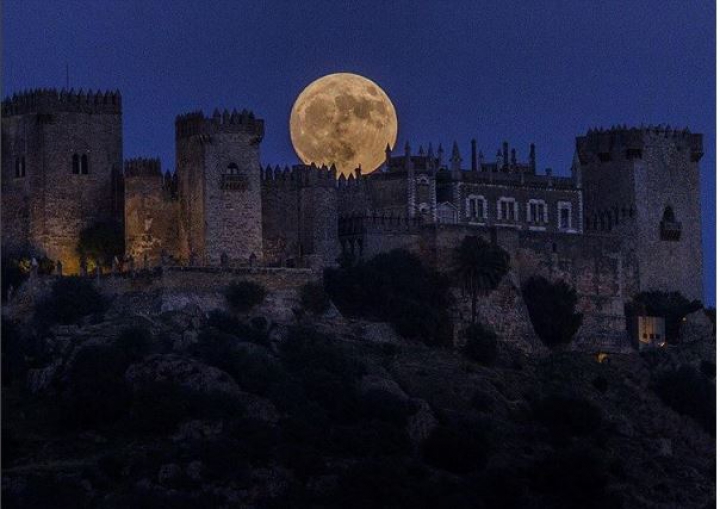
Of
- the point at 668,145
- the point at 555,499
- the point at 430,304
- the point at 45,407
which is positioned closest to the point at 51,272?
the point at 45,407

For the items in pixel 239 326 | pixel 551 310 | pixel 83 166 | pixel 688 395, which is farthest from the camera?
pixel 688 395

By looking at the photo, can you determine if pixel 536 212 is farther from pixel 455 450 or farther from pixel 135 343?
pixel 135 343

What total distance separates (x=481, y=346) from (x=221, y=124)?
36.2 feet

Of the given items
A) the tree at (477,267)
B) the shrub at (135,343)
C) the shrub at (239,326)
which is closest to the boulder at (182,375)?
the shrub at (135,343)

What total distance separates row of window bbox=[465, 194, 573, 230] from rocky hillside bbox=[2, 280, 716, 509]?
6.11 meters

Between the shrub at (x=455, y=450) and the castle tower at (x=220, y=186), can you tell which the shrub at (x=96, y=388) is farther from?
the shrub at (x=455, y=450)

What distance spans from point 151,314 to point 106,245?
482 centimetres

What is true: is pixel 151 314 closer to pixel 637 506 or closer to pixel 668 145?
pixel 637 506

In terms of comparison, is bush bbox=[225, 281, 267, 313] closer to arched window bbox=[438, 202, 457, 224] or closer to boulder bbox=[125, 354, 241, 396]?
boulder bbox=[125, 354, 241, 396]

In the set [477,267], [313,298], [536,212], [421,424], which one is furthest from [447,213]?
[421,424]

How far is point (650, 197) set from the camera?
282 feet

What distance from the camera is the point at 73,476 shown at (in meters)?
62.1

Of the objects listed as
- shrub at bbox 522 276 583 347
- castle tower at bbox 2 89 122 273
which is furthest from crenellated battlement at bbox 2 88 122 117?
shrub at bbox 522 276 583 347

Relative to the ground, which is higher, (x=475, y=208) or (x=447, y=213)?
(x=475, y=208)
